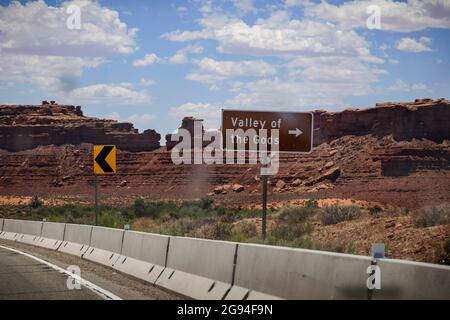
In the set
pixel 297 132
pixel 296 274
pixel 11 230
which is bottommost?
pixel 11 230

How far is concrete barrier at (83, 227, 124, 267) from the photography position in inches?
648

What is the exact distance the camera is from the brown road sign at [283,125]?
14133mm

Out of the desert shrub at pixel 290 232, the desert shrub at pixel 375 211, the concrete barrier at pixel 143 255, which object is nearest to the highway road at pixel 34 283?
the concrete barrier at pixel 143 255

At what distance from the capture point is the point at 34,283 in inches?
515

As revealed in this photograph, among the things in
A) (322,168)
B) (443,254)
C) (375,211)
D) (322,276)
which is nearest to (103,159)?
(443,254)

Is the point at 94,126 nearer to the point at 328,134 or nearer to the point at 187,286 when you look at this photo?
the point at 328,134

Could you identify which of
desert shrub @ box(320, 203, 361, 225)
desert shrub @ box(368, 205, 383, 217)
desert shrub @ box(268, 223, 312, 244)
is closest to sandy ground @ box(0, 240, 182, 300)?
desert shrub @ box(268, 223, 312, 244)

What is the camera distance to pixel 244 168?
100 meters

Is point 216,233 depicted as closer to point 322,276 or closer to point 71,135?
point 322,276

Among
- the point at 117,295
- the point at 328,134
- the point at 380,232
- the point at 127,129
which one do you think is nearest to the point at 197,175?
the point at 328,134

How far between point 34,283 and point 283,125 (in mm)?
5842

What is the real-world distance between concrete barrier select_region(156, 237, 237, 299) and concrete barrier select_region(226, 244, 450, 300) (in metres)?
0.33

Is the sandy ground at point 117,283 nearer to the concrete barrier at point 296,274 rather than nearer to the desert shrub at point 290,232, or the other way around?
the concrete barrier at point 296,274

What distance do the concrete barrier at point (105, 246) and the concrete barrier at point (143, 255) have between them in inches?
18.7
